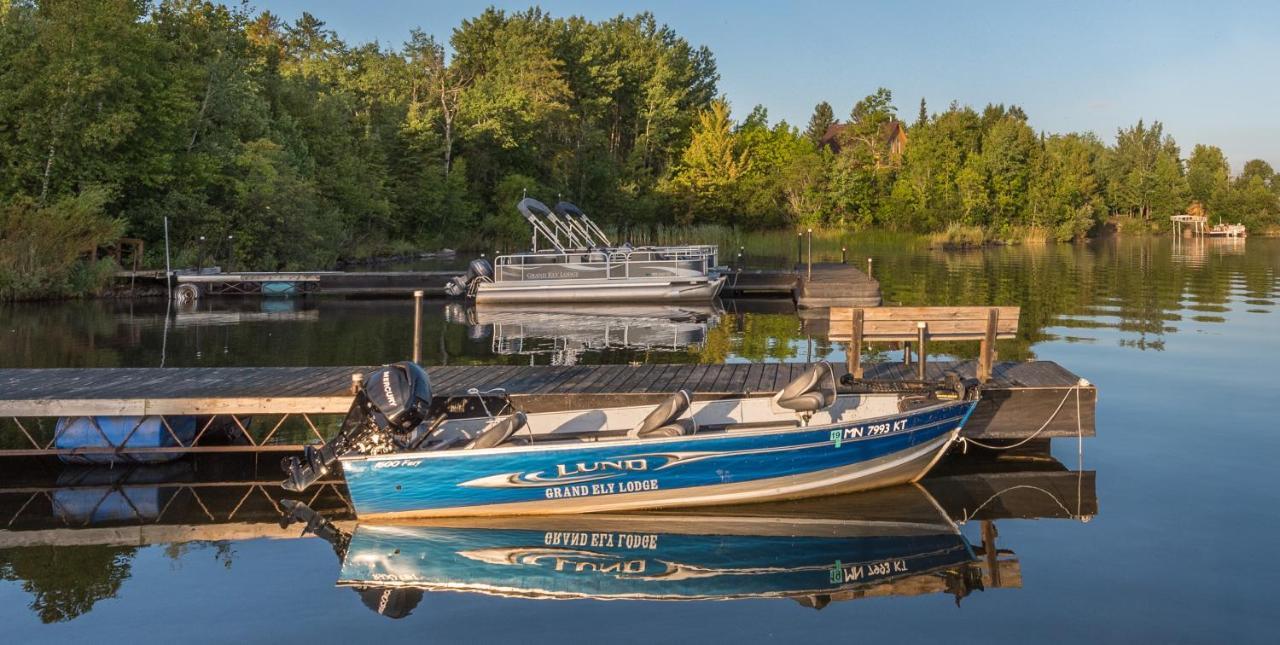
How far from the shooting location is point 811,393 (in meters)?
11.3

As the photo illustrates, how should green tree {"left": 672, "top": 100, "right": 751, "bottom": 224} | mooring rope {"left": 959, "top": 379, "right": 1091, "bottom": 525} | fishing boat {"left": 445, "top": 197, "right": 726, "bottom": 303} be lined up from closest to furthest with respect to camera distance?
1. mooring rope {"left": 959, "top": 379, "right": 1091, "bottom": 525}
2. fishing boat {"left": 445, "top": 197, "right": 726, "bottom": 303}
3. green tree {"left": 672, "top": 100, "right": 751, "bottom": 224}

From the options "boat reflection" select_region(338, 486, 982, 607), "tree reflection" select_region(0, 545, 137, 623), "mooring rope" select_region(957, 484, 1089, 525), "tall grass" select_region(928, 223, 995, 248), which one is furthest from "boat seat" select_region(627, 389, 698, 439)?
"tall grass" select_region(928, 223, 995, 248)

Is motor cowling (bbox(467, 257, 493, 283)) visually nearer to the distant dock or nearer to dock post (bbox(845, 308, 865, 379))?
the distant dock

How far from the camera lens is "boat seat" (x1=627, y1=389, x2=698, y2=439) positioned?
1084 cm

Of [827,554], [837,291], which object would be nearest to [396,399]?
[827,554]

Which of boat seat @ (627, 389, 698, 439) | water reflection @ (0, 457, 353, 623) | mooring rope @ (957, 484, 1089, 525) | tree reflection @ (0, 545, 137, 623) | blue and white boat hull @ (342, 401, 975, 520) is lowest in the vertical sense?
tree reflection @ (0, 545, 137, 623)

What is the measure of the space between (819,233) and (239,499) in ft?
211

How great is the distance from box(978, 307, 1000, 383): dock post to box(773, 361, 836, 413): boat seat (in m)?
2.72

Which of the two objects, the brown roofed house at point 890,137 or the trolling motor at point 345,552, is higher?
the brown roofed house at point 890,137

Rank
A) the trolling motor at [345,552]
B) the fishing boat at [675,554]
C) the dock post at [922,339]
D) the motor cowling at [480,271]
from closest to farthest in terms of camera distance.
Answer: the trolling motor at [345,552] → the fishing boat at [675,554] → the dock post at [922,339] → the motor cowling at [480,271]

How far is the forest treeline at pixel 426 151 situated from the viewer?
36438mm

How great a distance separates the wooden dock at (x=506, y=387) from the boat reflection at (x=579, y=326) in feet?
21.4

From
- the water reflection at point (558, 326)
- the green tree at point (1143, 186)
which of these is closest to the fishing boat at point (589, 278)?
the water reflection at point (558, 326)

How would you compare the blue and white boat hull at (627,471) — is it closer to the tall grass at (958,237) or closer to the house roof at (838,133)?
the tall grass at (958,237)
